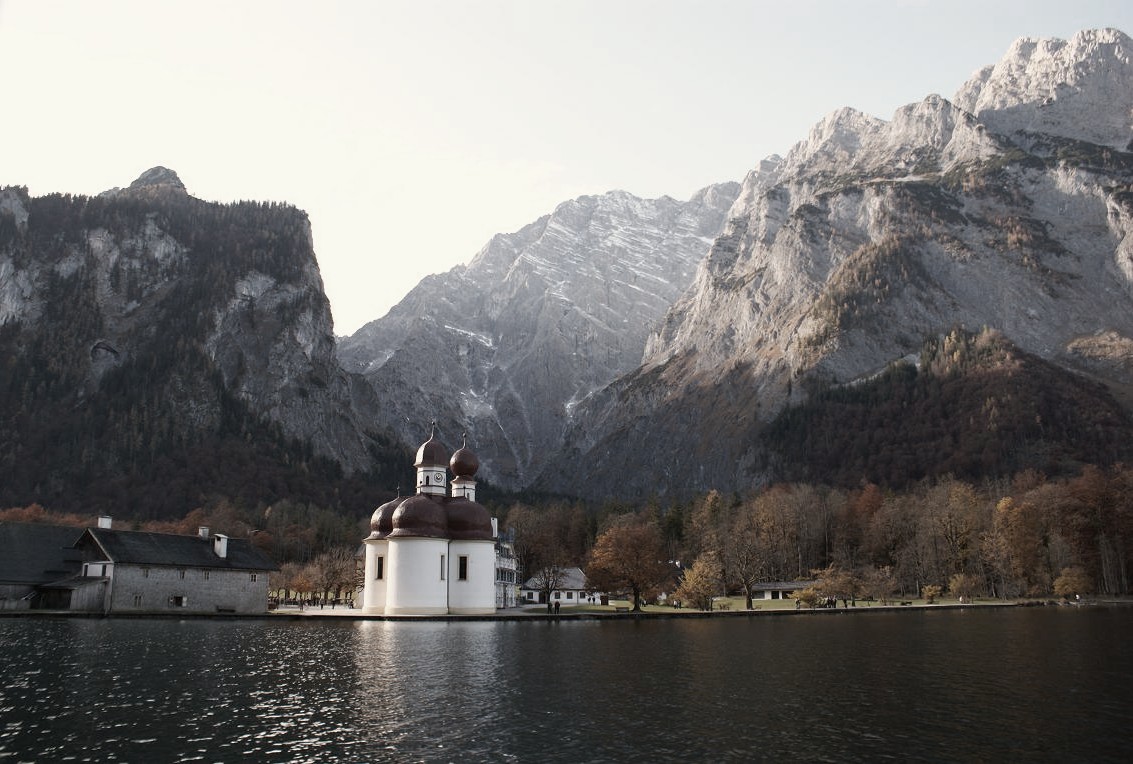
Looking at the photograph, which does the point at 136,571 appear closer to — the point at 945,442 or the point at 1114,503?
the point at 1114,503

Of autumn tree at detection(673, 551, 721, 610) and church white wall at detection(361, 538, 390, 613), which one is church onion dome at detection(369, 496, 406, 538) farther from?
autumn tree at detection(673, 551, 721, 610)

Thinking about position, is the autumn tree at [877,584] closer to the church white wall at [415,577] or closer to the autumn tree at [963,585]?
the autumn tree at [963,585]

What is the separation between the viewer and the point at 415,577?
8281 cm

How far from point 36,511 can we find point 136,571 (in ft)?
272

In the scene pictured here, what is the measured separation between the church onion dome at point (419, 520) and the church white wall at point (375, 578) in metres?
2.19

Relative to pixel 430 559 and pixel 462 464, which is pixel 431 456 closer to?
pixel 462 464

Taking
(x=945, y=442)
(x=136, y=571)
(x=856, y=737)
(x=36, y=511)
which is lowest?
(x=856, y=737)

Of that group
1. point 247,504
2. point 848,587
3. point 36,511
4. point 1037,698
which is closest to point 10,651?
point 1037,698

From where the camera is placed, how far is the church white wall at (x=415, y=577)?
271ft

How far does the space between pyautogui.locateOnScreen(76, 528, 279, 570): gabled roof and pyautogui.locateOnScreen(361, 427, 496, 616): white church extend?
15.9 meters

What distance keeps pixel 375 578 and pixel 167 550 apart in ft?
70.5

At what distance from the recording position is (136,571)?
84375 mm

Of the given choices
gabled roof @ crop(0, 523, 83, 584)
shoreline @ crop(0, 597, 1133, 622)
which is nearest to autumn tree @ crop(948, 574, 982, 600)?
shoreline @ crop(0, 597, 1133, 622)

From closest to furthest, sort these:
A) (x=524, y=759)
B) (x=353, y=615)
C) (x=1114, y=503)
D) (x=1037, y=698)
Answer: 1. (x=524, y=759)
2. (x=1037, y=698)
3. (x=353, y=615)
4. (x=1114, y=503)
